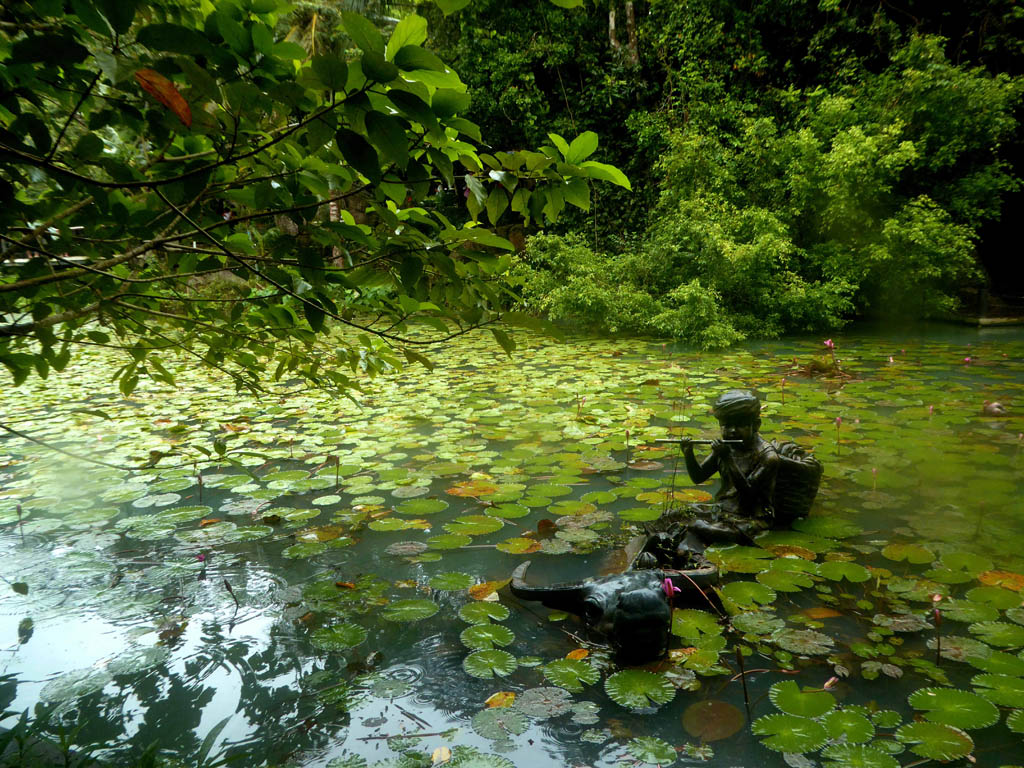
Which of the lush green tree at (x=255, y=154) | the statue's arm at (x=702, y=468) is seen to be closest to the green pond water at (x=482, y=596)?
the statue's arm at (x=702, y=468)

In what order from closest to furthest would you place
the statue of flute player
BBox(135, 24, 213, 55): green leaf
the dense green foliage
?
1. BBox(135, 24, 213, 55): green leaf
2. the statue of flute player
3. the dense green foliage

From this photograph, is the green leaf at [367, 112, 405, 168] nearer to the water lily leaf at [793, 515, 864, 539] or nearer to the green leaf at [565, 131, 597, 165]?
the green leaf at [565, 131, 597, 165]

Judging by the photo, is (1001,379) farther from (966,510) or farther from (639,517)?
(639,517)

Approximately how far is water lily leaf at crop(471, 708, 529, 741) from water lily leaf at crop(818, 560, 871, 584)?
1.29 metres

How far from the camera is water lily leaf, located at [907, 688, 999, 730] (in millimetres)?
1499

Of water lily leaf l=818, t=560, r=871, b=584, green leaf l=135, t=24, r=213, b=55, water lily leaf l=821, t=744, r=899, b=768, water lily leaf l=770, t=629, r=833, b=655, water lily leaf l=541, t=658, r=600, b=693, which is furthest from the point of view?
water lily leaf l=818, t=560, r=871, b=584

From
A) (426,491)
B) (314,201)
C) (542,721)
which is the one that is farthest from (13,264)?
(426,491)

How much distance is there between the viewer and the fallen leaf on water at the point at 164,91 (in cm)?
82

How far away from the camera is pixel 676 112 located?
32.6 ft

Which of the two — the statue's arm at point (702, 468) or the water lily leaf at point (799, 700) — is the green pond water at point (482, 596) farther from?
the statue's arm at point (702, 468)

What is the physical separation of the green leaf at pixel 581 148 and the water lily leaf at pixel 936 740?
1.53 meters

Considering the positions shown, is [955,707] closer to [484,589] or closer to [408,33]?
[484,589]

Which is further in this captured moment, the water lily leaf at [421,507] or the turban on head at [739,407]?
the water lily leaf at [421,507]

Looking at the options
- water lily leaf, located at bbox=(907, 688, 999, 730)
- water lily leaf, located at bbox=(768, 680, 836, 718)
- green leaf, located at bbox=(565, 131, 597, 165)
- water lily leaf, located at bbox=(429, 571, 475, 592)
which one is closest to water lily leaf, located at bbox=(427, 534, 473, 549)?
water lily leaf, located at bbox=(429, 571, 475, 592)
